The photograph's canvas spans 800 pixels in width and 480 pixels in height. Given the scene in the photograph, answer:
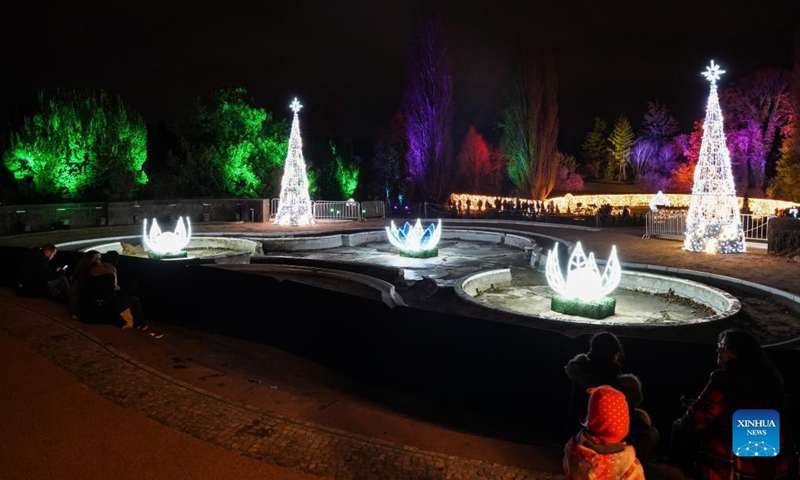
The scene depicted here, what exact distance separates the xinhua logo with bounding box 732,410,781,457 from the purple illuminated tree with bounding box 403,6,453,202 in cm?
3437

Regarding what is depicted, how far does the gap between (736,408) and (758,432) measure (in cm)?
16

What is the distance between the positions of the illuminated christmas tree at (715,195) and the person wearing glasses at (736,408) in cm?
1500

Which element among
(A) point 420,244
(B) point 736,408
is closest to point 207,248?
(A) point 420,244

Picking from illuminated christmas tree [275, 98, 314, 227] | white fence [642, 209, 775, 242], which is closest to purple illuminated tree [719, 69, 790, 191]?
white fence [642, 209, 775, 242]

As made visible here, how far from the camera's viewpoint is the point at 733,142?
39.9m

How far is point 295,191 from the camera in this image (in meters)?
26.8

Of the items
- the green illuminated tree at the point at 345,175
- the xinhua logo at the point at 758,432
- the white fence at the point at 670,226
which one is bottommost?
the xinhua logo at the point at 758,432

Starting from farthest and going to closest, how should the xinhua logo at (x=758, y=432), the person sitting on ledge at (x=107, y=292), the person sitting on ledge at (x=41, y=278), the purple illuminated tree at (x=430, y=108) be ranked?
the purple illuminated tree at (x=430, y=108)
the person sitting on ledge at (x=41, y=278)
the person sitting on ledge at (x=107, y=292)
the xinhua logo at (x=758, y=432)

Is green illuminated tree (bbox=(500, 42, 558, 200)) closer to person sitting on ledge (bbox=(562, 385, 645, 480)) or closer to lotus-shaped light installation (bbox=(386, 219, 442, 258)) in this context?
lotus-shaped light installation (bbox=(386, 219, 442, 258))

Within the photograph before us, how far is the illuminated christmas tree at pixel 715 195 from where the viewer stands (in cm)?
1686

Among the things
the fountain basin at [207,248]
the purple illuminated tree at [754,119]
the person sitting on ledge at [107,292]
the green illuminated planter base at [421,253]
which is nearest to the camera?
the person sitting on ledge at [107,292]

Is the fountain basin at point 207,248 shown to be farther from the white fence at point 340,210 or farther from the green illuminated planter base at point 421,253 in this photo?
the white fence at point 340,210

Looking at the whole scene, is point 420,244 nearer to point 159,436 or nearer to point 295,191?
point 295,191

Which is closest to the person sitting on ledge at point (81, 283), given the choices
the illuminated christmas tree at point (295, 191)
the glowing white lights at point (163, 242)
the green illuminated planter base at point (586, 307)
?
the green illuminated planter base at point (586, 307)
